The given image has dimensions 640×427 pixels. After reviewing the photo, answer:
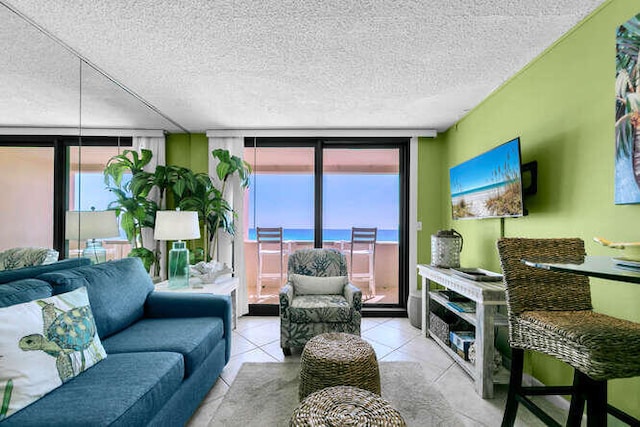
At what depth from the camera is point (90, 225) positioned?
2383 mm

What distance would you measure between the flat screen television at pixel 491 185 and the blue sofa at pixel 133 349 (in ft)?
7.41

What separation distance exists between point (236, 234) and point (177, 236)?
1.12 m

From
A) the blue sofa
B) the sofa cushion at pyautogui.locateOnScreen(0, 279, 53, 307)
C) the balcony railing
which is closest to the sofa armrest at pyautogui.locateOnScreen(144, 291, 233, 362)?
the blue sofa

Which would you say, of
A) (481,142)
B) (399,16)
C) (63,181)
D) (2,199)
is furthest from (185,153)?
(481,142)

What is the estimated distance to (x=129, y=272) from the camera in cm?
228

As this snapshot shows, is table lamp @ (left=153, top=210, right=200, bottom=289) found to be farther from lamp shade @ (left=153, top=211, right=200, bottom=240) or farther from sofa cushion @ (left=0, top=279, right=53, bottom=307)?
sofa cushion @ (left=0, top=279, right=53, bottom=307)

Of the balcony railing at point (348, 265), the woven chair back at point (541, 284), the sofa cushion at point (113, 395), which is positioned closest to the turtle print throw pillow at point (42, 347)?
the sofa cushion at point (113, 395)

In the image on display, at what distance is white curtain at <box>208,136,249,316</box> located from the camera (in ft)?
12.8

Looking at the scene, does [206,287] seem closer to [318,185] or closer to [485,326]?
[318,185]

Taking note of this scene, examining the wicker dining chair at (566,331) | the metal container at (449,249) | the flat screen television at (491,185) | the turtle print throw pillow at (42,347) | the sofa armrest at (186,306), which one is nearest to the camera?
the wicker dining chair at (566,331)

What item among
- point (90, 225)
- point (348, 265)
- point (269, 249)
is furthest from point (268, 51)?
point (348, 265)

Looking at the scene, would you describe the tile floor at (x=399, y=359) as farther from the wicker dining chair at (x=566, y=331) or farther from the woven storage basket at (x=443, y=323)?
the wicker dining chair at (x=566, y=331)

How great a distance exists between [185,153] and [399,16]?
125 inches

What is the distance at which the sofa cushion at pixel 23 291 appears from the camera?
1386 mm
